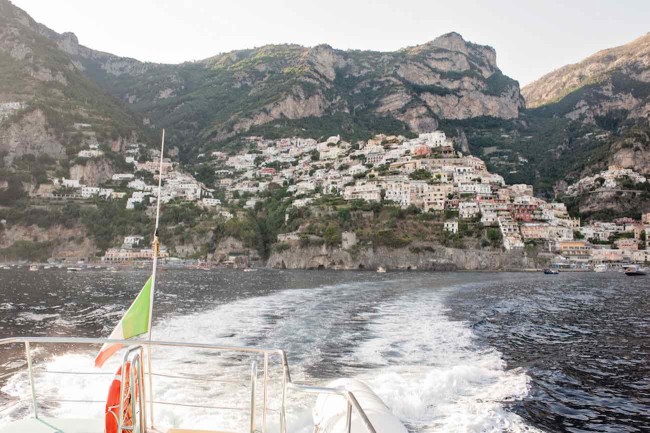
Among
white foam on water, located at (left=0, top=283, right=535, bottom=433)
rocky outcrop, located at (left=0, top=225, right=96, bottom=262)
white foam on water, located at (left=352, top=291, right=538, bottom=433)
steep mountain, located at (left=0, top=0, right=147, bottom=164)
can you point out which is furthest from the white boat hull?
steep mountain, located at (left=0, top=0, right=147, bottom=164)

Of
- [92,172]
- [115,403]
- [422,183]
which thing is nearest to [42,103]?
[92,172]

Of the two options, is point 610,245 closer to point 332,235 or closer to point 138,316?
point 332,235

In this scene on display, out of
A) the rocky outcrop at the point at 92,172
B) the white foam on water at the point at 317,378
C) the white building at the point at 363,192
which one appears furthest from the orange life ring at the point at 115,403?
the rocky outcrop at the point at 92,172

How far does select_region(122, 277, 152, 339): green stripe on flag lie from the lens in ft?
16.0

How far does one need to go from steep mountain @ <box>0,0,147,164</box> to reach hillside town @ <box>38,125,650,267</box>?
7.69m

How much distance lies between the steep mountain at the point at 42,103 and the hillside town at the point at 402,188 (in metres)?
7.69

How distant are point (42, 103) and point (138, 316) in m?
138

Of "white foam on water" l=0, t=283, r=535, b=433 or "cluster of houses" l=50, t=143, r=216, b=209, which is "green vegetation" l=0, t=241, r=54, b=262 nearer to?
"cluster of houses" l=50, t=143, r=216, b=209

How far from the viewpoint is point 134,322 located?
16.2 ft

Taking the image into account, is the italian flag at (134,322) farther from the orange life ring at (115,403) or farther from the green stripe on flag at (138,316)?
the orange life ring at (115,403)

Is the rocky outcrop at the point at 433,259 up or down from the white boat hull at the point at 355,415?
down

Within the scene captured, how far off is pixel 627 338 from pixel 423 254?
63.6 m

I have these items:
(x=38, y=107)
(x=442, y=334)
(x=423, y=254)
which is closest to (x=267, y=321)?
(x=442, y=334)

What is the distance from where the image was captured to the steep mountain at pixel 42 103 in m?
114
